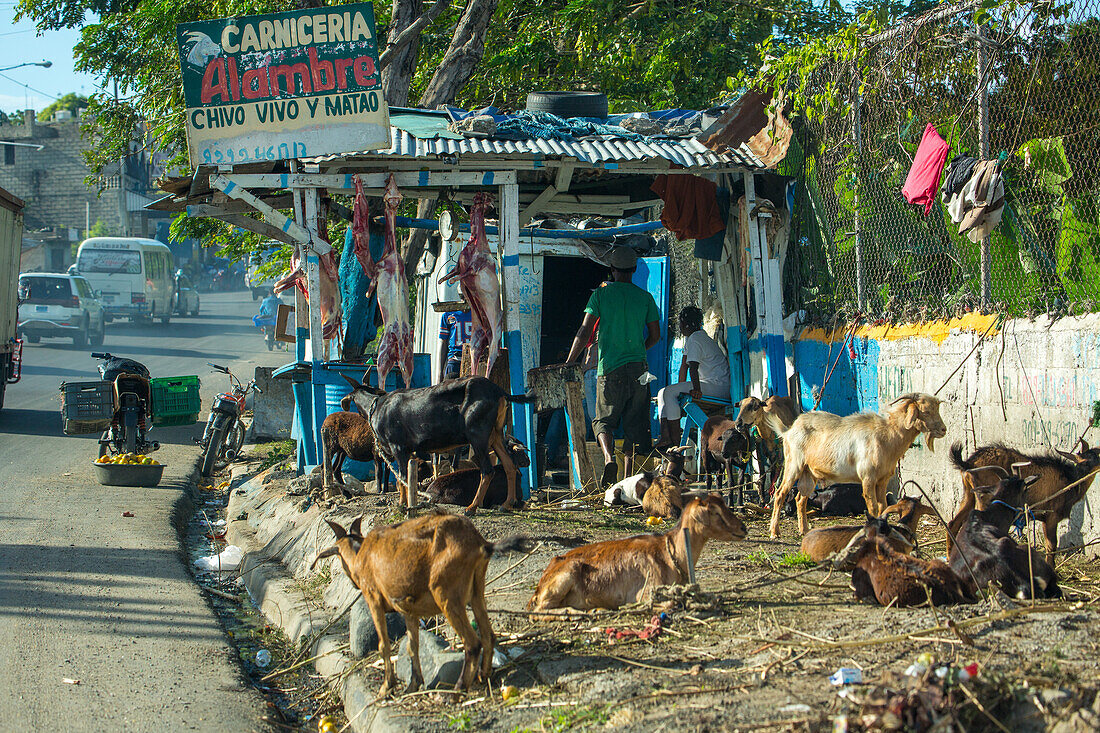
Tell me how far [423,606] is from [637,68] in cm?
1208

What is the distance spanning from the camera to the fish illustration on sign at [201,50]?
8.52 meters

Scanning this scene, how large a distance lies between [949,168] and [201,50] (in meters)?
6.24

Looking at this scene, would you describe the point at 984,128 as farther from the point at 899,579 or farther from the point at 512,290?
the point at 512,290

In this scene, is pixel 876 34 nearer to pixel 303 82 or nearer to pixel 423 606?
pixel 303 82

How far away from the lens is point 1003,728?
325 cm

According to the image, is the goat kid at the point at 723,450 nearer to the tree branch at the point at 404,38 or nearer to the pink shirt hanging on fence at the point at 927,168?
the pink shirt hanging on fence at the point at 927,168

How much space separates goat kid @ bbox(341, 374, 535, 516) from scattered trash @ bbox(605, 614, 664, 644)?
114 inches

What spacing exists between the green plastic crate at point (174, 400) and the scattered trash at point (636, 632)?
927 cm

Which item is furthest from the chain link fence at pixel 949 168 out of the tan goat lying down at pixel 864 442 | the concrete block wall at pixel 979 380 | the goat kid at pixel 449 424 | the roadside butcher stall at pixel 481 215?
the goat kid at pixel 449 424

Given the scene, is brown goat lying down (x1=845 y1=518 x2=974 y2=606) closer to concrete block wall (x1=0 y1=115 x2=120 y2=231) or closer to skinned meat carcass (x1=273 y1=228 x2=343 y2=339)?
skinned meat carcass (x1=273 y1=228 x2=343 y2=339)

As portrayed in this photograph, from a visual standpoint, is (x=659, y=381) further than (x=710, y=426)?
Yes

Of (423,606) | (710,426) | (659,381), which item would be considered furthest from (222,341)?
(423,606)

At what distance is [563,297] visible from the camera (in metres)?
14.0

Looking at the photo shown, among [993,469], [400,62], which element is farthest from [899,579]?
[400,62]
